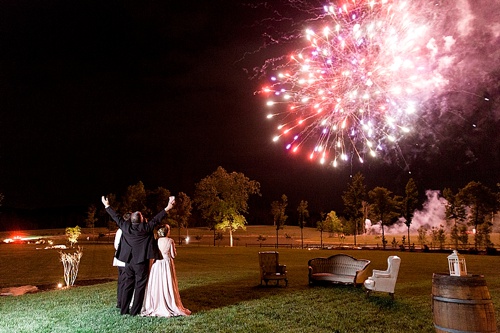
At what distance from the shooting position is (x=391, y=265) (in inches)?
491

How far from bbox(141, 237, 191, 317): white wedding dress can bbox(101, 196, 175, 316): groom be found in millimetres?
165

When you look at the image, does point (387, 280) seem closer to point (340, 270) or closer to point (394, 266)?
point (394, 266)

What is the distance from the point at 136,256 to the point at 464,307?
276 inches

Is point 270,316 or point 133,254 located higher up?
point 133,254

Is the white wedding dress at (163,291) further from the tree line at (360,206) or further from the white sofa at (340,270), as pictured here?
the tree line at (360,206)

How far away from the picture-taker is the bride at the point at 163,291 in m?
9.83

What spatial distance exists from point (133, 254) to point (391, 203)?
62262mm

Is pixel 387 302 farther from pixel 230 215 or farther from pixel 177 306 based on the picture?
pixel 230 215

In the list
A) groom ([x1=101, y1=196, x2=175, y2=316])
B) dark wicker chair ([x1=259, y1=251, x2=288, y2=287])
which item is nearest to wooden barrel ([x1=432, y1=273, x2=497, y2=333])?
groom ([x1=101, y1=196, x2=175, y2=316])

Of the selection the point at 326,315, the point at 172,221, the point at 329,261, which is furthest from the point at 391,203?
the point at 326,315

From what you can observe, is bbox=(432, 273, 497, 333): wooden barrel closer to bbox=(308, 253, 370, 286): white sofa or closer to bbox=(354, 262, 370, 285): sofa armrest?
bbox=(354, 262, 370, 285): sofa armrest

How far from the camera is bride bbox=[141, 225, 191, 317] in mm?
9828

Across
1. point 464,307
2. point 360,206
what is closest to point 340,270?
point 464,307

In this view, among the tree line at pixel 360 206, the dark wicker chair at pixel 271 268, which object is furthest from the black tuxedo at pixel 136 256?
the tree line at pixel 360 206
